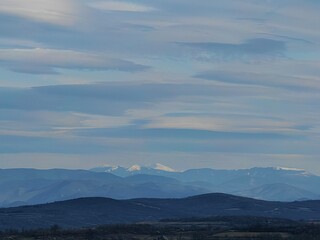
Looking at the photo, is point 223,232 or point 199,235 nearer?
point 199,235

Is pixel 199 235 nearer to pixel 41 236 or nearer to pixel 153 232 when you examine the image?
pixel 153 232

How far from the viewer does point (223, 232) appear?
146 m

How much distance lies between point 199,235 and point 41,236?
21682 mm

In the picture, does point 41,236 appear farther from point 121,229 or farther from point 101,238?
point 121,229

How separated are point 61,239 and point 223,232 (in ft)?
104

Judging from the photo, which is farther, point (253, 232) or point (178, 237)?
point (253, 232)

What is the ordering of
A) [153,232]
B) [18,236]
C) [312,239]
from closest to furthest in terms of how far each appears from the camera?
[312,239], [18,236], [153,232]

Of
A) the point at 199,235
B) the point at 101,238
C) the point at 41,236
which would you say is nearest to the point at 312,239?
the point at 199,235

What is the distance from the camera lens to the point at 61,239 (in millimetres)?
123625

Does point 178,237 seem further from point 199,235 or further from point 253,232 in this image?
point 253,232

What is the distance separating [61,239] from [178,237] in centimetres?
1605

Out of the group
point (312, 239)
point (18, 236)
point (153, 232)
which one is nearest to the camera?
point (312, 239)

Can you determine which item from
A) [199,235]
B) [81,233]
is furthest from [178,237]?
[81,233]

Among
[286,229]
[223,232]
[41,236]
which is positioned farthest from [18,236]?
[286,229]
